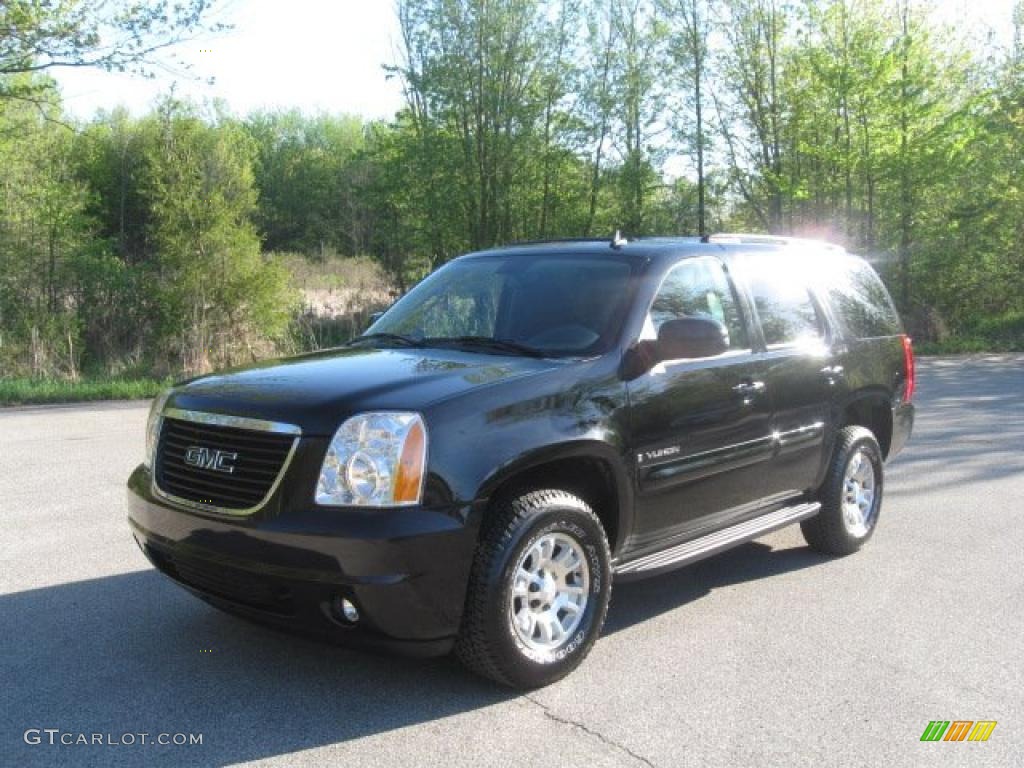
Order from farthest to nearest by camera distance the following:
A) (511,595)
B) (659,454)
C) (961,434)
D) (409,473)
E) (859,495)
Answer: (961,434) < (859,495) < (659,454) < (511,595) < (409,473)

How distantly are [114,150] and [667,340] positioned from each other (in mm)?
46903

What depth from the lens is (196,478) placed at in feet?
12.5

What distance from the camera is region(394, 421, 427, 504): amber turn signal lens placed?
11.2 ft

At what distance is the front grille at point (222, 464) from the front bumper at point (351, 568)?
0.34 feet

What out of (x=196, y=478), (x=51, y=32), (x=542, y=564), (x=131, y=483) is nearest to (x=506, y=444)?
(x=542, y=564)

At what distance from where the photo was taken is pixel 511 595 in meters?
3.63

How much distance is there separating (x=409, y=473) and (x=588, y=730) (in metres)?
1.14

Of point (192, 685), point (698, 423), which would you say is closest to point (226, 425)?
point (192, 685)

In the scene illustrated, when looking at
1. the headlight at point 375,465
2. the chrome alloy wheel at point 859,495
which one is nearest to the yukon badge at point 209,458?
the headlight at point 375,465

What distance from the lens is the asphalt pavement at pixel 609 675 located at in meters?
3.27

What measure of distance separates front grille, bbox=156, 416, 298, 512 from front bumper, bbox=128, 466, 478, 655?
0.34ft

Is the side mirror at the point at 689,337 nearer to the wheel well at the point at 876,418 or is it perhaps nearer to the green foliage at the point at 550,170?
the wheel well at the point at 876,418

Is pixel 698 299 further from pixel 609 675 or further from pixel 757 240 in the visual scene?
pixel 609 675

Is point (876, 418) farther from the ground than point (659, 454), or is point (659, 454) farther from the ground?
point (659, 454)
